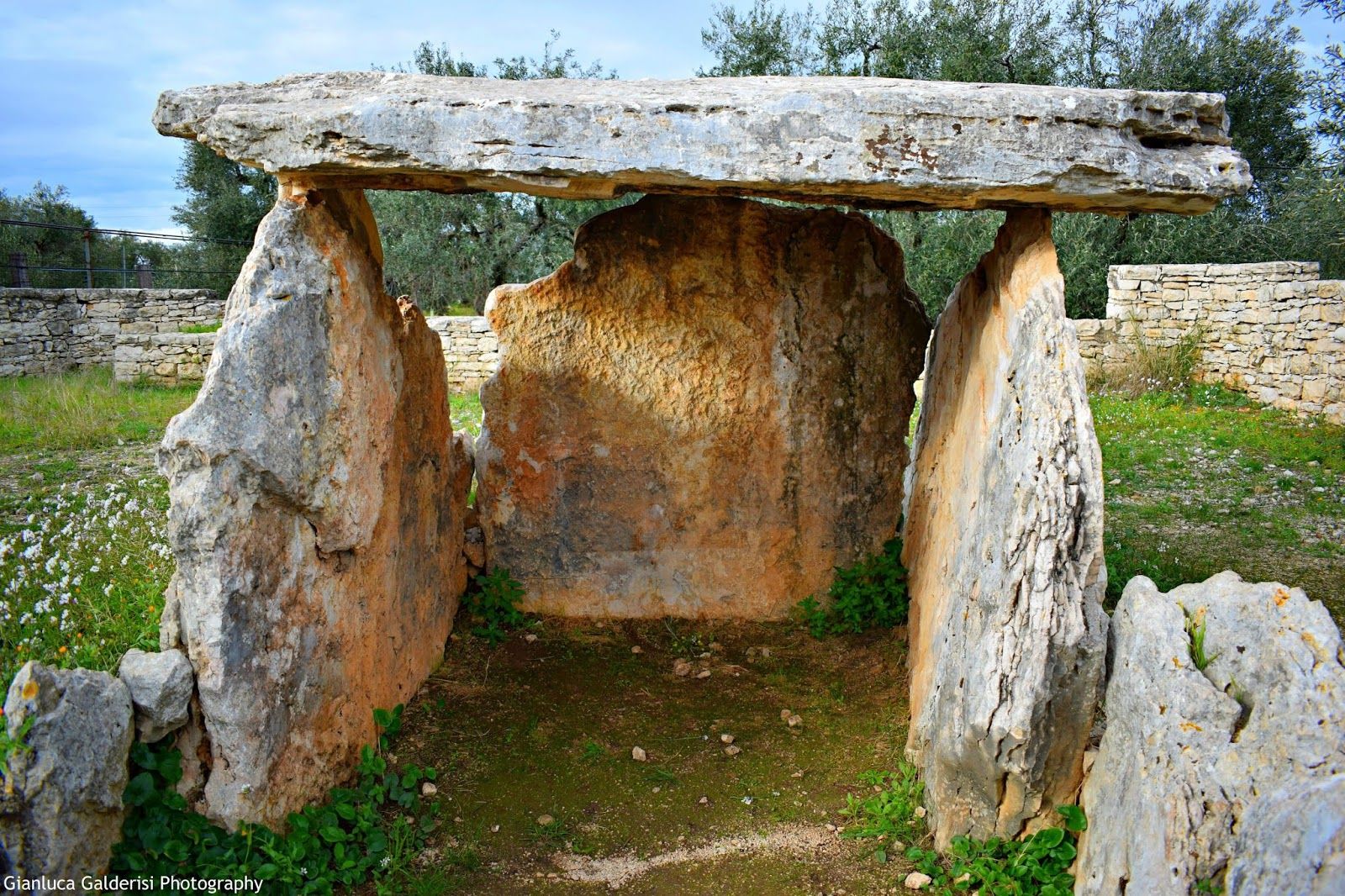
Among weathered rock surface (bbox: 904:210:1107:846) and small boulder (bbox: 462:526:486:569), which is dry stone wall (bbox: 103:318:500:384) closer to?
small boulder (bbox: 462:526:486:569)

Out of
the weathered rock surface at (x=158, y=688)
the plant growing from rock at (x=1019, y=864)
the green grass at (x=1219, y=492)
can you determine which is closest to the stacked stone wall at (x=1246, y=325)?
the green grass at (x=1219, y=492)

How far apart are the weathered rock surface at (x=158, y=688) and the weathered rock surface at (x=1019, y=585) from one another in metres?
2.74

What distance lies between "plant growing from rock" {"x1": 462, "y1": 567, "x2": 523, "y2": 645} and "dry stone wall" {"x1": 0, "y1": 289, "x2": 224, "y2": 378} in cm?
944

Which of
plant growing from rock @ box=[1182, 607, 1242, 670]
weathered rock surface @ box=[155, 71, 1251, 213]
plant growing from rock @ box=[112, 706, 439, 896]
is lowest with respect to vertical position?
plant growing from rock @ box=[112, 706, 439, 896]

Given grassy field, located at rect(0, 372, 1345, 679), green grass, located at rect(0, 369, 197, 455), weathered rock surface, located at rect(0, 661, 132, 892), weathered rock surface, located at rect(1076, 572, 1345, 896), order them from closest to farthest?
weathered rock surface, located at rect(1076, 572, 1345, 896), weathered rock surface, located at rect(0, 661, 132, 892), grassy field, located at rect(0, 372, 1345, 679), green grass, located at rect(0, 369, 197, 455)

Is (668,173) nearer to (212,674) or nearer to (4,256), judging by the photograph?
(212,674)

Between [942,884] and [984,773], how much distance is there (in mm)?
471

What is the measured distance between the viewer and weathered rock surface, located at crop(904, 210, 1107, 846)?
3.59 metres

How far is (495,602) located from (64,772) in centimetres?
298

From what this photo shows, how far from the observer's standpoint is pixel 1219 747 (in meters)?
3.21

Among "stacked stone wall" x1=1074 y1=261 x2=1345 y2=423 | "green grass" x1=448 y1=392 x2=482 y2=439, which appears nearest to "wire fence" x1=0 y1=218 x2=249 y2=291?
"green grass" x1=448 y1=392 x2=482 y2=439

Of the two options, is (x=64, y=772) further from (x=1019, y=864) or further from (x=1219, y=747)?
(x=1219, y=747)

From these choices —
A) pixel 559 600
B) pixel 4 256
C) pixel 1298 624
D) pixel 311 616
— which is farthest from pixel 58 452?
pixel 4 256

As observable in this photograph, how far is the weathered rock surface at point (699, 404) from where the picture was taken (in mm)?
5996
